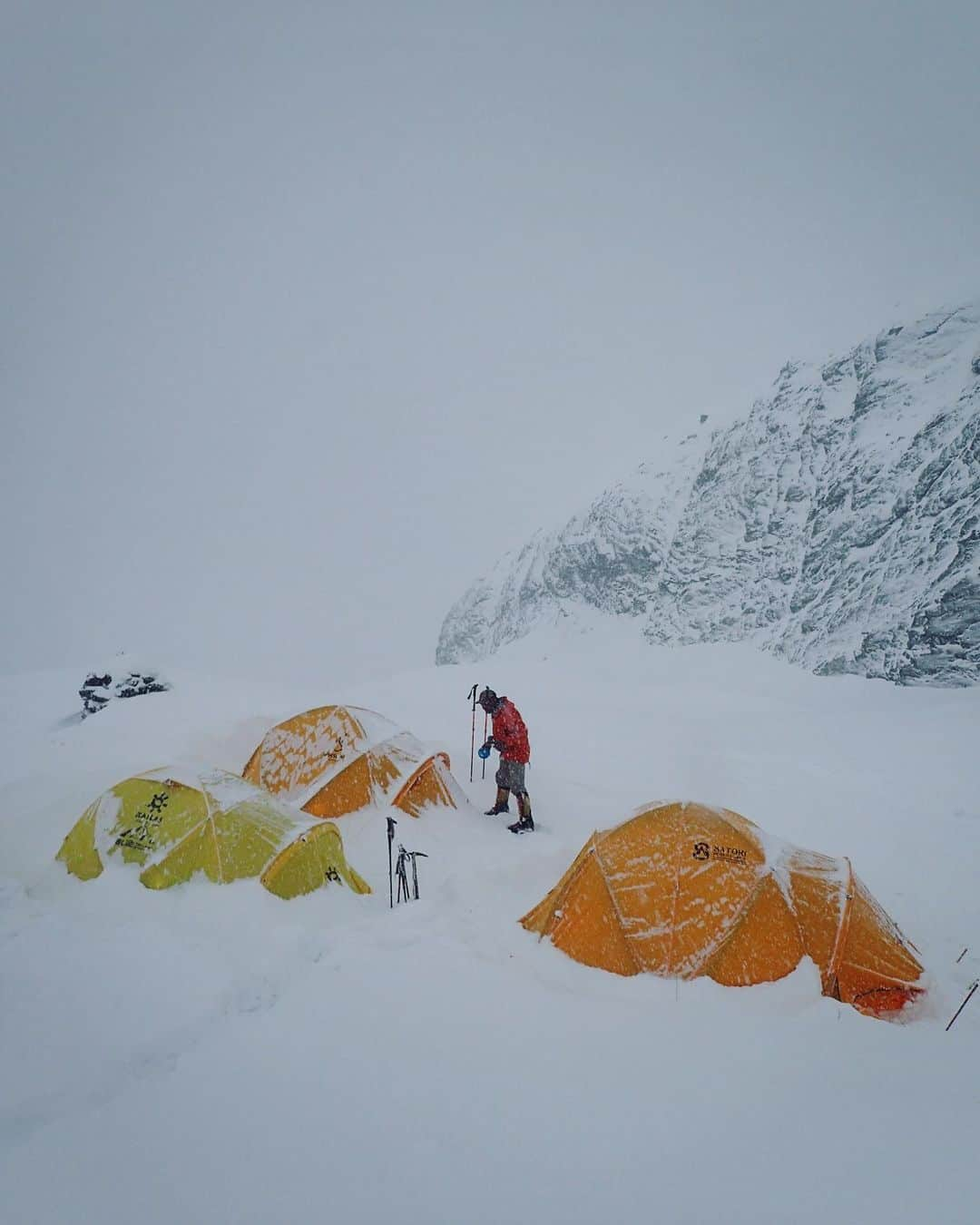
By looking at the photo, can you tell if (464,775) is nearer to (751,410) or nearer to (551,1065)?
(551,1065)

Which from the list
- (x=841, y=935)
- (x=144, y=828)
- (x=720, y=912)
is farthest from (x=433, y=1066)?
(x=144, y=828)

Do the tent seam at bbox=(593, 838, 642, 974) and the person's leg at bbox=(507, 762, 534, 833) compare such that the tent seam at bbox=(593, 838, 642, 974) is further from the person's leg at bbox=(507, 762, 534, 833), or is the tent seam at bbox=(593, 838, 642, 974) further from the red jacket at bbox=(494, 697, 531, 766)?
the red jacket at bbox=(494, 697, 531, 766)

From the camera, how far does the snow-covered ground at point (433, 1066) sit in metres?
2.87

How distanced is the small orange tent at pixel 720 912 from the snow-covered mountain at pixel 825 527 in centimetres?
1630

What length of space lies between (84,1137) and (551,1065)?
2.54 meters

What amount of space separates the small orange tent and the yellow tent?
7.01ft

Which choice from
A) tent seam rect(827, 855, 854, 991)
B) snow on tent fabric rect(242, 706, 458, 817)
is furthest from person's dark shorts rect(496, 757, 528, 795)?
tent seam rect(827, 855, 854, 991)

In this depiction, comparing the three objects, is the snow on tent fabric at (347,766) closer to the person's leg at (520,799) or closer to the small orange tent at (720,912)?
the person's leg at (520,799)

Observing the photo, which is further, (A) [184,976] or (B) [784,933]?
(B) [784,933]

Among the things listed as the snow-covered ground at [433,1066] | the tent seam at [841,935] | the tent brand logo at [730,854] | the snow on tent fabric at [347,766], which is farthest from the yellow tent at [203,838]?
the tent seam at [841,935]

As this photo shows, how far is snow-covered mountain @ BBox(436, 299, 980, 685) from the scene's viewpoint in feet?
64.3

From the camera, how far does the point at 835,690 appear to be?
19.4m

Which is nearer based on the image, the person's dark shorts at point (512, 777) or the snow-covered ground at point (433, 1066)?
the snow-covered ground at point (433, 1066)

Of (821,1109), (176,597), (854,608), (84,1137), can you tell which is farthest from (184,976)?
(176,597)
